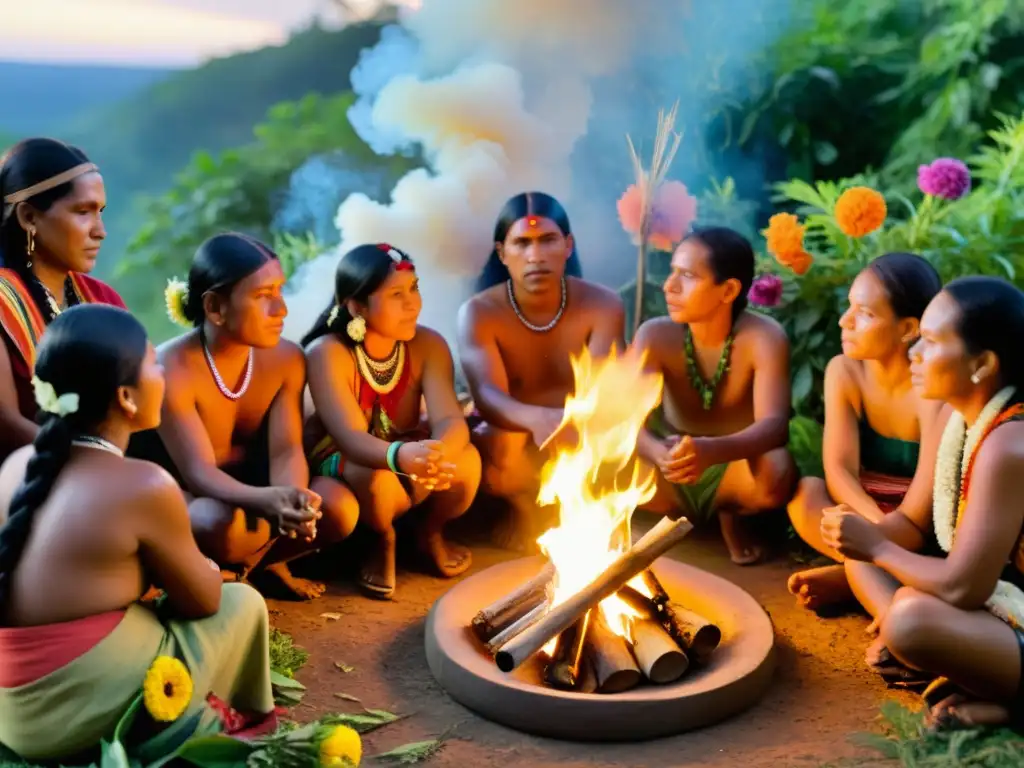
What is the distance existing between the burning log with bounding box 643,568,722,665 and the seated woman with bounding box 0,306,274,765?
1535 millimetres

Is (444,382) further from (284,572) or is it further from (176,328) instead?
(176,328)

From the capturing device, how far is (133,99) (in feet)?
25.1

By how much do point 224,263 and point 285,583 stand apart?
134cm

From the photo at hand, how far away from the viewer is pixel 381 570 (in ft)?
14.0

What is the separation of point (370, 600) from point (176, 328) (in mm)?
4308

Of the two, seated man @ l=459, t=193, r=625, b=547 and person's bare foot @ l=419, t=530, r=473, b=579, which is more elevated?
seated man @ l=459, t=193, r=625, b=547

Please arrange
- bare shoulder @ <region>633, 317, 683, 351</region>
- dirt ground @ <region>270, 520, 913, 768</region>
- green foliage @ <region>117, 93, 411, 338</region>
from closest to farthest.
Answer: dirt ground @ <region>270, 520, 913, 768</region>
bare shoulder @ <region>633, 317, 683, 351</region>
green foliage @ <region>117, 93, 411, 338</region>

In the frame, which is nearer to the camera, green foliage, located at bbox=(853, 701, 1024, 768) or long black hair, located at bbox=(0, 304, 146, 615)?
long black hair, located at bbox=(0, 304, 146, 615)

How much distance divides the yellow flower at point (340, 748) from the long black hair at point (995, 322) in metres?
2.15

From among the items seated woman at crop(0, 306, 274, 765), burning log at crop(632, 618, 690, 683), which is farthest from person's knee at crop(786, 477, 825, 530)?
seated woman at crop(0, 306, 274, 765)

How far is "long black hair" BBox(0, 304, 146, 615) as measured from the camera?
8.66 ft

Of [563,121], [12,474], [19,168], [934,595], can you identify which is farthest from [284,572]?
[563,121]

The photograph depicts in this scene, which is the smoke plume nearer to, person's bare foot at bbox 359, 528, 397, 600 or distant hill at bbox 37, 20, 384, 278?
distant hill at bbox 37, 20, 384, 278

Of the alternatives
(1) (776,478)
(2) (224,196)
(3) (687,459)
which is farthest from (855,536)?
(2) (224,196)
